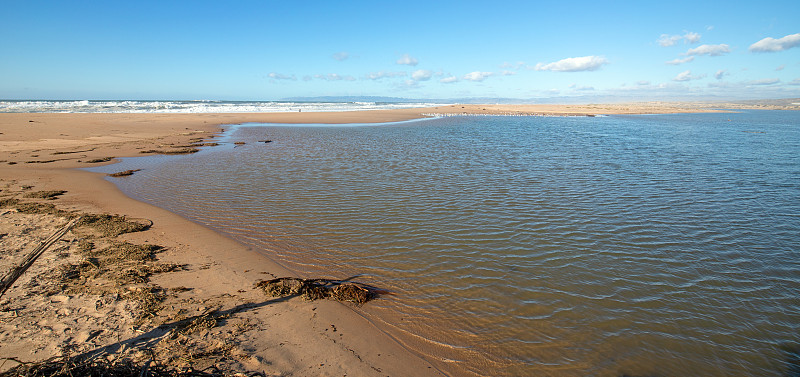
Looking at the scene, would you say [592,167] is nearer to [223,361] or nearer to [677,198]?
[677,198]

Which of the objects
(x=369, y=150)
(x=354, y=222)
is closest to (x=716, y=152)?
(x=369, y=150)

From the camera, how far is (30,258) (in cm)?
563

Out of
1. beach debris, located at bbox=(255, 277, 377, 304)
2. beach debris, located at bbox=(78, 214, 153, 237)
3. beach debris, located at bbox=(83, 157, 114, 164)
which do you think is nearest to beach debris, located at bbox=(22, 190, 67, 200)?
beach debris, located at bbox=(78, 214, 153, 237)

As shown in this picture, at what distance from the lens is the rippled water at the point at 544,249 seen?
4.13 metres

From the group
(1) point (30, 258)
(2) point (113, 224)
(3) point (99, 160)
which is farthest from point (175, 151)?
(1) point (30, 258)

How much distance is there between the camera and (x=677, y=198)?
9.64 m

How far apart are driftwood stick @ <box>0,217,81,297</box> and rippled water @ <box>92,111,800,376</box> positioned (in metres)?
2.20

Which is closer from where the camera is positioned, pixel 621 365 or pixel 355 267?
pixel 621 365

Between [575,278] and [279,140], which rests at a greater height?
[279,140]

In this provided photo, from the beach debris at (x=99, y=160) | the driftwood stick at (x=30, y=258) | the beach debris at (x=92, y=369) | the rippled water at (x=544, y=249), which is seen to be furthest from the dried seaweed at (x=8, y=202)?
the beach debris at (x=92, y=369)

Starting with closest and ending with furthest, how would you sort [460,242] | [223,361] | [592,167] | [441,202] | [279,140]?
[223,361]
[460,242]
[441,202]
[592,167]
[279,140]

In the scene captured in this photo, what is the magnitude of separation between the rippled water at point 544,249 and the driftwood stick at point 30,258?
86.5 inches

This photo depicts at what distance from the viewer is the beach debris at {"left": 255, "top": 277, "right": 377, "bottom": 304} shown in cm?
496

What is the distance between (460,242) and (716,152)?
1815 centimetres
